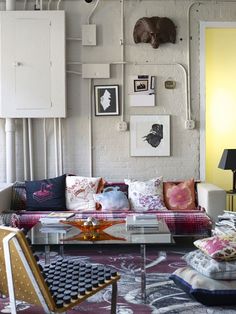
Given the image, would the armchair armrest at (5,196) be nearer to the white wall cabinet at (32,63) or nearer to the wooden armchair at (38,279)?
the white wall cabinet at (32,63)

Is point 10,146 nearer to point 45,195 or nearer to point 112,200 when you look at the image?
point 45,195

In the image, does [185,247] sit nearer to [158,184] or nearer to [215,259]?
[158,184]

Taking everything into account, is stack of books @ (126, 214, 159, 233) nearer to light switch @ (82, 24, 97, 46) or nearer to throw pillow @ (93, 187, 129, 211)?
throw pillow @ (93, 187, 129, 211)

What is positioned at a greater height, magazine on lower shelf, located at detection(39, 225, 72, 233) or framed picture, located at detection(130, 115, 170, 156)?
framed picture, located at detection(130, 115, 170, 156)

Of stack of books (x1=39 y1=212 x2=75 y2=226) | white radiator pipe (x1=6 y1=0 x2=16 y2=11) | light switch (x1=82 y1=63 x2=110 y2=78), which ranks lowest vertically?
stack of books (x1=39 y1=212 x2=75 y2=226)

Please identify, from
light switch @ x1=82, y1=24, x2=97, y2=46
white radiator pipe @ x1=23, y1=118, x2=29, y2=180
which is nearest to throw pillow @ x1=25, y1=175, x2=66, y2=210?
white radiator pipe @ x1=23, y1=118, x2=29, y2=180

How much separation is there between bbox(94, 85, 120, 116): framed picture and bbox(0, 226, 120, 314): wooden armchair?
→ 8.76 ft

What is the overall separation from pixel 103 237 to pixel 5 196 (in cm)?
165

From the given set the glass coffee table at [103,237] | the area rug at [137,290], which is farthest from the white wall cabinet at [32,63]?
the glass coffee table at [103,237]

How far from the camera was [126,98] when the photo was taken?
15.3 feet

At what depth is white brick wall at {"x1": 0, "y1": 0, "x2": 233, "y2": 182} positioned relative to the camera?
15.2 feet

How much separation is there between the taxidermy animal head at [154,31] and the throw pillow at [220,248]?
2.53 m

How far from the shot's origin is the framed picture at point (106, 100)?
4633 mm

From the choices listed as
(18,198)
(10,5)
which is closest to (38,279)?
(18,198)
